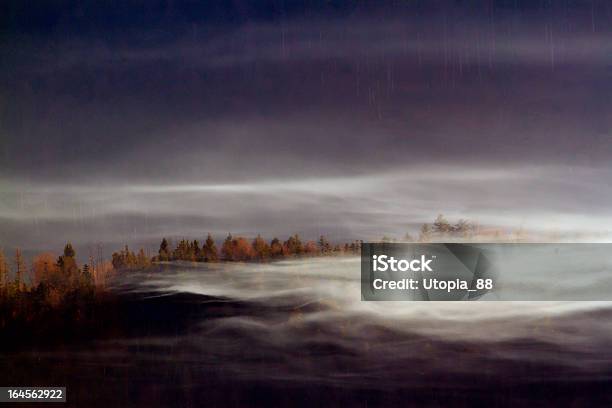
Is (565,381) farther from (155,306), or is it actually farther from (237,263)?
(155,306)

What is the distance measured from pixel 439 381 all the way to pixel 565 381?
3.48 feet

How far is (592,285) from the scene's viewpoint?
6.30 metres

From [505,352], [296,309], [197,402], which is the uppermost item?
[296,309]

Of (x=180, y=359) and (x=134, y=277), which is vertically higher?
(x=134, y=277)

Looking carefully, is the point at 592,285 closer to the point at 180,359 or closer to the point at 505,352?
the point at 505,352

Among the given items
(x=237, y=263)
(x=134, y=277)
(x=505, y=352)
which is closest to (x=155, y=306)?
(x=134, y=277)

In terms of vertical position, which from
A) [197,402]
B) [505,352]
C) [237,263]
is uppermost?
[237,263]

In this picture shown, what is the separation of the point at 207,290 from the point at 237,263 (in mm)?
347

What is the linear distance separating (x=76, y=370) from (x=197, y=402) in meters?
1.09

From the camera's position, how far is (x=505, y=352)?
20.9 feet

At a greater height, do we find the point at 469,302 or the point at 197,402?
the point at 469,302

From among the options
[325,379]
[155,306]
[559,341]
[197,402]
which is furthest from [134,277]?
[559,341]

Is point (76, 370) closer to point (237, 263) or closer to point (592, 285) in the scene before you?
point (237, 263)

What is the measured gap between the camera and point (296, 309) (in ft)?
21.0
